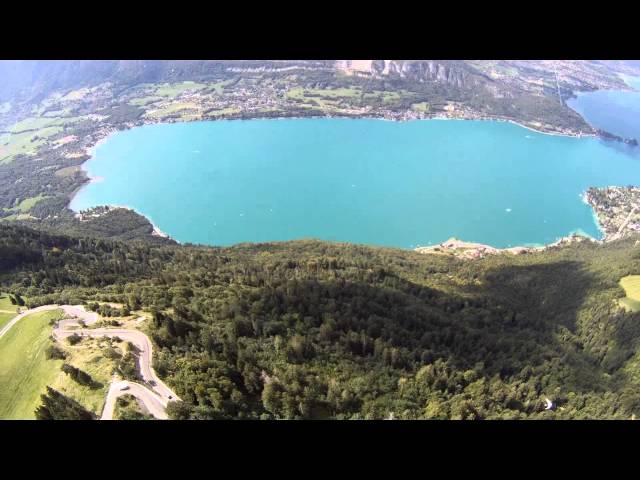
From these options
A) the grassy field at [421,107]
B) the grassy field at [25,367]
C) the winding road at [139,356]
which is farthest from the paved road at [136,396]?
the grassy field at [421,107]

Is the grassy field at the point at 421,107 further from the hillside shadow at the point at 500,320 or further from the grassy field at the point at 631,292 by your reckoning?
the grassy field at the point at 631,292

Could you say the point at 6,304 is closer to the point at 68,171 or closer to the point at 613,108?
the point at 68,171

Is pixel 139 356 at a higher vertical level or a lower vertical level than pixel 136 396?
lower

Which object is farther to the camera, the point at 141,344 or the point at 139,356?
the point at 141,344

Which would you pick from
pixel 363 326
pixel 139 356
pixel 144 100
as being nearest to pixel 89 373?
pixel 139 356

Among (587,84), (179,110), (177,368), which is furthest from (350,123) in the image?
(177,368)

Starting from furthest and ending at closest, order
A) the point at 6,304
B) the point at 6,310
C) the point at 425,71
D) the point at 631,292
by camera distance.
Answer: the point at 425,71 < the point at 631,292 < the point at 6,304 < the point at 6,310
